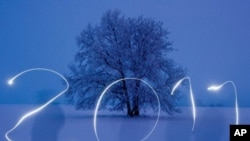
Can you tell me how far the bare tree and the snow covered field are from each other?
0.42 m

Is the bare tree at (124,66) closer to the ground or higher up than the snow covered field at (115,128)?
higher up

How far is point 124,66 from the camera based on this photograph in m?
11.5

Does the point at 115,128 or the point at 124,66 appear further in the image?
the point at 124,66

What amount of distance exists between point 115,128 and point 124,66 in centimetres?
280

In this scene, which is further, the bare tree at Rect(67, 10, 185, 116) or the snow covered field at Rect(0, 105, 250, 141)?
the bare tree at Rect(67, 10, 185, 116)

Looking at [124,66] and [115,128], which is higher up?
[124,66]

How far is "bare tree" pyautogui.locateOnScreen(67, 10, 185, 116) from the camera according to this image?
11281mm

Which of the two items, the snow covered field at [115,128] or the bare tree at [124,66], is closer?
the snow covered field at [115,128]

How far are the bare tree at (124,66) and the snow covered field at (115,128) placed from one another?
0.42m

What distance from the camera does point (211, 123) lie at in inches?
385

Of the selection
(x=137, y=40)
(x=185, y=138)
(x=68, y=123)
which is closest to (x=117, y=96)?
(x=137, y=40)

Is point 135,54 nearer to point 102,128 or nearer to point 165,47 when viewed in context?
point 165,47

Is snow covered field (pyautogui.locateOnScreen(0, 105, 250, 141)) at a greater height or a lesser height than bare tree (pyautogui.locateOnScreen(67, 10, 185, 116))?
lesser

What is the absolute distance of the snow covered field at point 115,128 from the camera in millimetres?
7723
